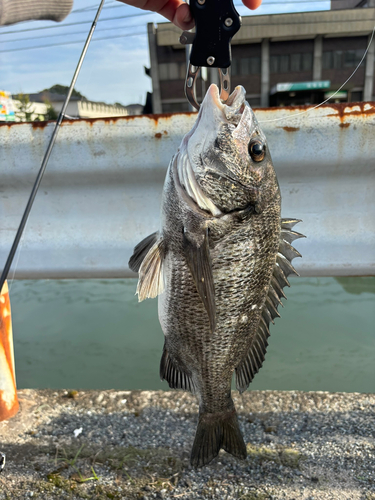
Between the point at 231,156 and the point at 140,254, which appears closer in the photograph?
the point at 231,156

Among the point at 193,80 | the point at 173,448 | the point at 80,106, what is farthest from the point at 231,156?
the point at 80,106

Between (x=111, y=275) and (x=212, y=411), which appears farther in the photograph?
(x=111, y=275)

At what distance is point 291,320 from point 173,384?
3405mm

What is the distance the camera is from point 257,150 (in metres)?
1.40

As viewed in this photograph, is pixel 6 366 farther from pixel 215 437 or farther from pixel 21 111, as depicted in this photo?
pixel 21 111

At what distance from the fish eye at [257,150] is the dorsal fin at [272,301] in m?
0.35

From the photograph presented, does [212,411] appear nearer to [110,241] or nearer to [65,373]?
[110,241]

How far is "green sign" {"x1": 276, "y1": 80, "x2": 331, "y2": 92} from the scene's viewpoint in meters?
32.8

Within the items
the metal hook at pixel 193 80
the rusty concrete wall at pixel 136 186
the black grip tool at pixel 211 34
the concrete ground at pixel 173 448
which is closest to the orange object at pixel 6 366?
the concrete ground at pixel 173 448

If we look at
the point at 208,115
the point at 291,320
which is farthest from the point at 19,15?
the point at 291,320

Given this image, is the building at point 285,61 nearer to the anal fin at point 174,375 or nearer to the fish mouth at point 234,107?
the fish mouth at point 234,107

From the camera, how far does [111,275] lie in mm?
2725

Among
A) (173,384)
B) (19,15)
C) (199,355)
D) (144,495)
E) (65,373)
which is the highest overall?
(19,15)

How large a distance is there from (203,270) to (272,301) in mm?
458
